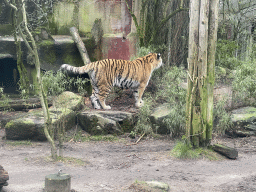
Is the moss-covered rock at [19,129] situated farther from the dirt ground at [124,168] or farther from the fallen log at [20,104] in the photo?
the fallen log at [20,104]

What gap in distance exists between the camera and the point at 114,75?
796 cm

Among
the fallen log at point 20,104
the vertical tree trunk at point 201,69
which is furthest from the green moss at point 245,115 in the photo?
the fallen log at point 20,104

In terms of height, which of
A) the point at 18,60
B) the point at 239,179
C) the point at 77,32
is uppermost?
the point at 77,32

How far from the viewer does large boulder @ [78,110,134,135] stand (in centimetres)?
706

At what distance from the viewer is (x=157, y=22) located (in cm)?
931

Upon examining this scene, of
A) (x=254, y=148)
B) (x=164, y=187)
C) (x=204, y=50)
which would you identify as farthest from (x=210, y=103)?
(x=164, y=187)

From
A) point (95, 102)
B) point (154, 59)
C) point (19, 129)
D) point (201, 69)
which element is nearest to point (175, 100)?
point (154, 59)

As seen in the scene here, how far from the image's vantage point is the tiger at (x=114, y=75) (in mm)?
7859

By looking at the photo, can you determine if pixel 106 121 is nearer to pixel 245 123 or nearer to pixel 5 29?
pixel 245 123

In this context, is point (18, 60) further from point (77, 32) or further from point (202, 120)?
point (202, 120)

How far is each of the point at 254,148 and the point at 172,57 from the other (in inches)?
→ 168

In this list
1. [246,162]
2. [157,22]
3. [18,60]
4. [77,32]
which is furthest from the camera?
[77,32]

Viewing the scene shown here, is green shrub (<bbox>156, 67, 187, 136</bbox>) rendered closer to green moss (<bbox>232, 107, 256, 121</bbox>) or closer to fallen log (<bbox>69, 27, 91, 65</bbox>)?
green moss (<bbox>232, 107, 256, 121</bbox>)

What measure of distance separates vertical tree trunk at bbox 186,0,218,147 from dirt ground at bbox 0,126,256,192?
23.7 inches
